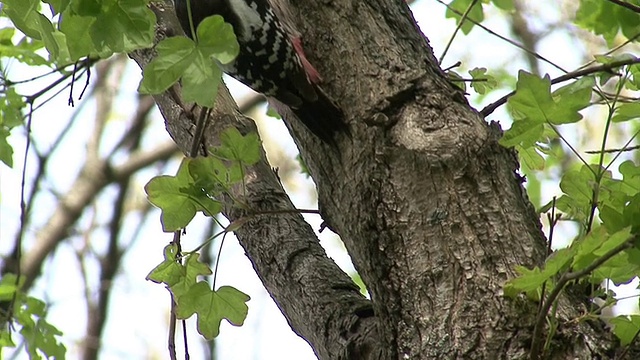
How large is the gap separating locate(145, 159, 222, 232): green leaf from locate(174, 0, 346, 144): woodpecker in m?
0.54

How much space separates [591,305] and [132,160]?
4.85m

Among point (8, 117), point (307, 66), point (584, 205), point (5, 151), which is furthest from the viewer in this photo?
point (8, 117)

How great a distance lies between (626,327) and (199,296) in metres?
0.78

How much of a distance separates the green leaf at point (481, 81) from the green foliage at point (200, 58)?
3.41 ft

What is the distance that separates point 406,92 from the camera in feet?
5.81

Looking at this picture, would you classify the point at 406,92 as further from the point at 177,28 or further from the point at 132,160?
the point at 132,160

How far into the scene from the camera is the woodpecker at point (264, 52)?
2.23 m

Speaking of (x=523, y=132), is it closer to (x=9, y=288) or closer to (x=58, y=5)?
(x=58, y=5)

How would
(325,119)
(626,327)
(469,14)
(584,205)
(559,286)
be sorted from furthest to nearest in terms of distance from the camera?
(469,14) → (325,119) → (584,205) → (626,327) → (559,286)

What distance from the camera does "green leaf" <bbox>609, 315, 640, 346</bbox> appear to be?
142 centimetres

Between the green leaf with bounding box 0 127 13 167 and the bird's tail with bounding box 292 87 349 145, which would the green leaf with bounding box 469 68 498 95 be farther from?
the green leaf with bounding box 0 127 13 167

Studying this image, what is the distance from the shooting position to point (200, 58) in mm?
1312

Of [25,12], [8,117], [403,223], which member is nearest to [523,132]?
[403,223]

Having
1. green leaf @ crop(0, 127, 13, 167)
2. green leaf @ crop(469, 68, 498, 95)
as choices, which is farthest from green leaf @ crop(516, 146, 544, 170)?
green leaf @ crop(0, 127, 13, 167)
